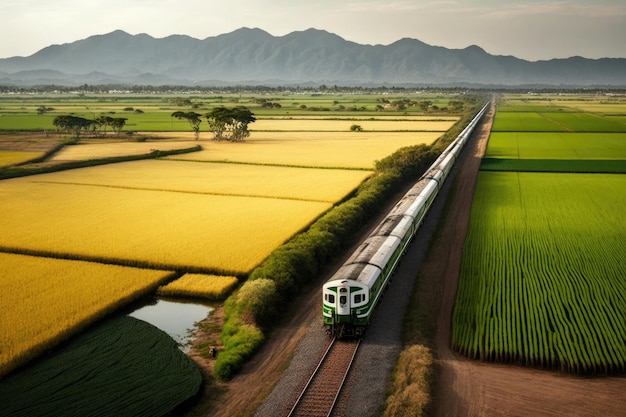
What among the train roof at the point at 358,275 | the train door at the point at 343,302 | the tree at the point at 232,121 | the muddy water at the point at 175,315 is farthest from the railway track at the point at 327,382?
the tree at the point at 232,121

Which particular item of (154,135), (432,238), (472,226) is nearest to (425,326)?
(432,238)

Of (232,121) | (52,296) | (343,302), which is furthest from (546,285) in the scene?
(232,121)

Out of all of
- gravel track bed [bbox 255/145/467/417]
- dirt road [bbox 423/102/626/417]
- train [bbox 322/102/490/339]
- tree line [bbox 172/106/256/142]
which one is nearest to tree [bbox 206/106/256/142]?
tree line [bbox 172/106/256/142]

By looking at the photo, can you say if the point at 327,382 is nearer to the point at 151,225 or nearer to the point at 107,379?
the point at 107,379

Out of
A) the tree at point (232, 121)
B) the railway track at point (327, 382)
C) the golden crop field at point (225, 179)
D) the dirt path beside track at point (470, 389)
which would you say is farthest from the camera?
the tree at point (232, 121)

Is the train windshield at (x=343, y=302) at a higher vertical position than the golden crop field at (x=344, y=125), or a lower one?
lower

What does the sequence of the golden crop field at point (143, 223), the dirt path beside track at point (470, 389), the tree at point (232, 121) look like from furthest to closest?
the tree at point (232, 121)
the golden crop field at point (143, 223)
the dirt path beside track at point (470, 389)

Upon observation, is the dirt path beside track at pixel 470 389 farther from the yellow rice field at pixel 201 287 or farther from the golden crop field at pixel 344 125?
the golden crop field at pixel 344 125
